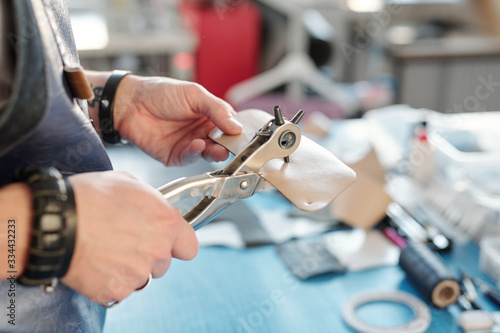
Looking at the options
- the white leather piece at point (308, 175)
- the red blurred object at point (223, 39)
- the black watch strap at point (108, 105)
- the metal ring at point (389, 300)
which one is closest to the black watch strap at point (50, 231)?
the white leather piece at point (308, 175)

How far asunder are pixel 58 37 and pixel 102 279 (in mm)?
260

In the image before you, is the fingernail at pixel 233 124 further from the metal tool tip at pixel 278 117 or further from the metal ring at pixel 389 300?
the metal ring at pixel 389 300

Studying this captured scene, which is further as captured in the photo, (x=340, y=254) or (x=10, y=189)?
(x=340, y=254)

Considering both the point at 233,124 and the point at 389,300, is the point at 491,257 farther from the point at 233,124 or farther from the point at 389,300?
the point at 233,124

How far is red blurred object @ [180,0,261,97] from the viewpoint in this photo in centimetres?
287

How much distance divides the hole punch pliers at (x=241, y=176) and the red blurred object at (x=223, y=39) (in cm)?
226

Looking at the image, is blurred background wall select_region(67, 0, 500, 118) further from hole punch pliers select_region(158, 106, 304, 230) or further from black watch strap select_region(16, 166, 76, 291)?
black watch strap select_region(16, 166, 76, 291)

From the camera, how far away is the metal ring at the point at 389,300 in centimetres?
79

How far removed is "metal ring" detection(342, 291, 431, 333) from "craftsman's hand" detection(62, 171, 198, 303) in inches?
16.0

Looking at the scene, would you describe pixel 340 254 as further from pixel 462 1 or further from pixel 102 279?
pixel 462 1

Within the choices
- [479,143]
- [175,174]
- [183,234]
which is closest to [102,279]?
[183,234]

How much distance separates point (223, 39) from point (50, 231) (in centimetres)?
258

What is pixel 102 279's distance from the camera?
490 millimetres

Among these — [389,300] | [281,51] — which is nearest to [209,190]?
[389,300]
